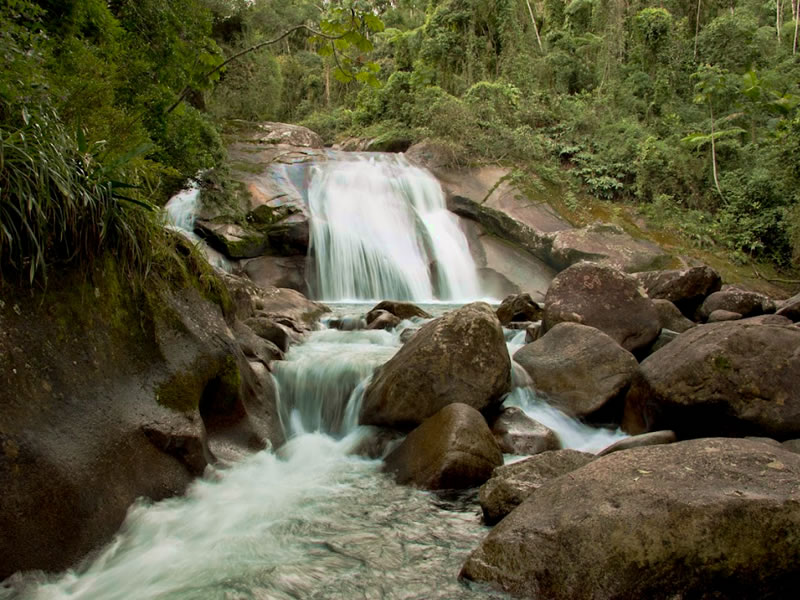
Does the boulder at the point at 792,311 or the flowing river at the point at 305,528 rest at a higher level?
the flowing river at the point at 305,528

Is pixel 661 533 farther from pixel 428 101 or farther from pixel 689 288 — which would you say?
pixel 428 101

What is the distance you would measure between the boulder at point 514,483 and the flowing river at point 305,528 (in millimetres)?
155

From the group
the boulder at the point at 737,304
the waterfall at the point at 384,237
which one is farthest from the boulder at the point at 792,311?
the waterfall at the point at 384,237

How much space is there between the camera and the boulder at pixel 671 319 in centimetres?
943

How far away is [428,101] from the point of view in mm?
21562

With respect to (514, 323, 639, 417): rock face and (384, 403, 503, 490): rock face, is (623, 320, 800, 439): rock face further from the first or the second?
(384, 403, 503, 490): rock face

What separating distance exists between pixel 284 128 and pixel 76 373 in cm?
1908

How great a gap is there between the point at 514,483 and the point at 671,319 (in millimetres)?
6878

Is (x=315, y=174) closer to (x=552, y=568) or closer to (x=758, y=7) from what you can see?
(x=552, y=568)

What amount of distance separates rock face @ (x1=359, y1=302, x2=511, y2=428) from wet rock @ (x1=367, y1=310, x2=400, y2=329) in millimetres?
3408

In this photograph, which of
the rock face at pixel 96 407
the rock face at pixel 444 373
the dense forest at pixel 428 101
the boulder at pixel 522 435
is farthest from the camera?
the rock face at pixel 444 373

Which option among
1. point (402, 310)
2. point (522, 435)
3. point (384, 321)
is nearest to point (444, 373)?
point (522, 435)

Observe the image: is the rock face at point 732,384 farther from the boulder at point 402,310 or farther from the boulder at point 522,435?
the boulder at point 402,310

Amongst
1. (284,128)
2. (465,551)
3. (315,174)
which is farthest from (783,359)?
(284,128)
